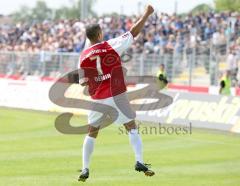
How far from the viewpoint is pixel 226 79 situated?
86.0ft

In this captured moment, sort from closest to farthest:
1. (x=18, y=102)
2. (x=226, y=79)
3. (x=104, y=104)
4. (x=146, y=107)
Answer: (x=104, y=104) → (x=146, y=107) → (x=226, y=79) → (x=18, y=102)

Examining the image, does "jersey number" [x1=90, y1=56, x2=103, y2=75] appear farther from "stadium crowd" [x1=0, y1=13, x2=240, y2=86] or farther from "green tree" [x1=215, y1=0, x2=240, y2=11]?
"green tree" [x1=215, y1=0, x2=240, y2=11]

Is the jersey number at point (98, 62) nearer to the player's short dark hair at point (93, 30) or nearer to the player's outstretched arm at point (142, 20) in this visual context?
the player's short dark hair at point (93, 30)

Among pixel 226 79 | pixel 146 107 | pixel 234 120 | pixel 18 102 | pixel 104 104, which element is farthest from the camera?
pixel 18 102

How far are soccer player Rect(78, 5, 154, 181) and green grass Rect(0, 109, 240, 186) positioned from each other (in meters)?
0.91

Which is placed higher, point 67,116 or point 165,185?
point 165,185

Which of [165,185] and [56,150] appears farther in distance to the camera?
[56,150]

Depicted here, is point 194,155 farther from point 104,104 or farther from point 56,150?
point 104,104

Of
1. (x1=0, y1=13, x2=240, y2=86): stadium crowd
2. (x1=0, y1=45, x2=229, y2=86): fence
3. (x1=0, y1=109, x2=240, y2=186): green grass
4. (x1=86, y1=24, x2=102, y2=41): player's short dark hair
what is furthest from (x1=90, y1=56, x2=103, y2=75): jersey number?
(x1=0, y1=45, x2=229, y2=86): fence

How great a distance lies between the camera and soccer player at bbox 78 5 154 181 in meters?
11.0

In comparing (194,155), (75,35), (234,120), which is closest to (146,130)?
(234,120)

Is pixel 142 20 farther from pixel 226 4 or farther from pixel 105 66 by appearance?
pixel 226 4

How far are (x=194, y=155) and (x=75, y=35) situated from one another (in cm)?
2498

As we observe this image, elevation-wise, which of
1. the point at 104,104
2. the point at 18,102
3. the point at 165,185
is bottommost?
the point at 18,102
